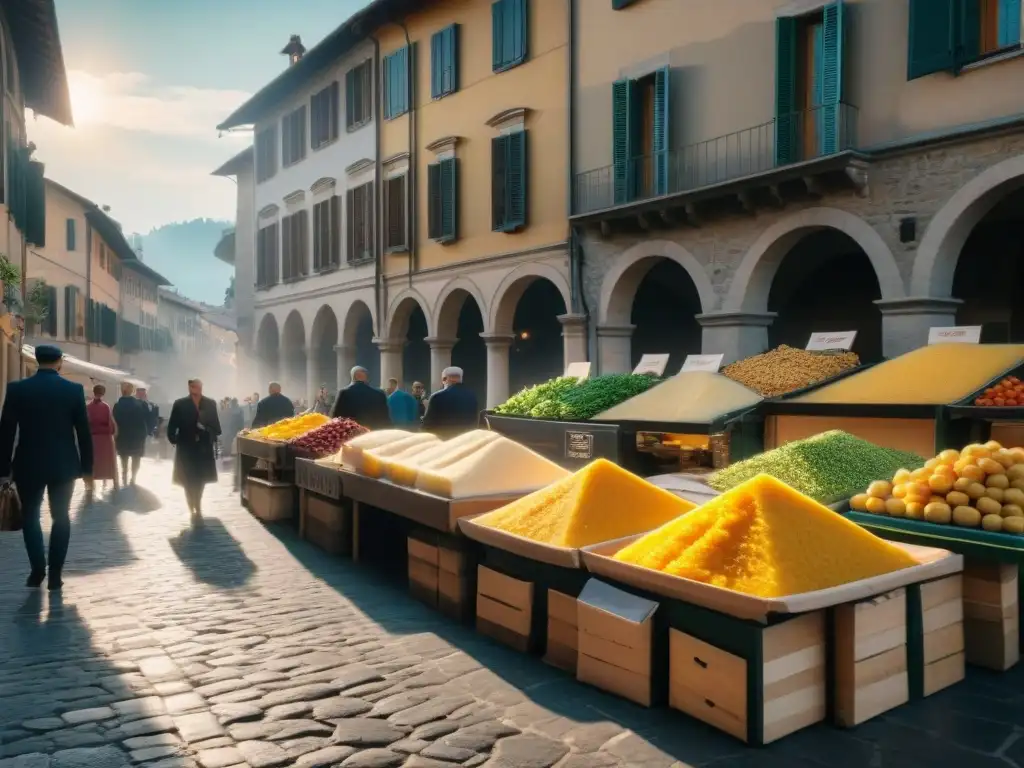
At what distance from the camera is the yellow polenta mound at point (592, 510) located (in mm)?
4758

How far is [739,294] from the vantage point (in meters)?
12.9

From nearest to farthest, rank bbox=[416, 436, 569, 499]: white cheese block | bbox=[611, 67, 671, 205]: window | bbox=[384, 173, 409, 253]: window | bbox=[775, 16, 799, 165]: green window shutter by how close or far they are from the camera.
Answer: bbox=[416, 436, 569, 499]: white cheese block
bbox=[775, 16, 799, 165]: green window shutter
bbox=[611, 67, 671, 205]: window
bbox=[384, 173, 409, 253]: window

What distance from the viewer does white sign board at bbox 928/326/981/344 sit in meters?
9.23

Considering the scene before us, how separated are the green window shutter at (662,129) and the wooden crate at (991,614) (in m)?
9.94

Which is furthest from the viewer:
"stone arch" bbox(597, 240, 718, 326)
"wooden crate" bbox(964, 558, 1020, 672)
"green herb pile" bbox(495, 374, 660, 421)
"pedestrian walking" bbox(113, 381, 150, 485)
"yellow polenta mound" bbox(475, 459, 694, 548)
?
"pedestrian walking" bbox(113, 381, 150, 485)

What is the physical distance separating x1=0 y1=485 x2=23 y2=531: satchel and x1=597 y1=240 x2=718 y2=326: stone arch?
9794 millimetres

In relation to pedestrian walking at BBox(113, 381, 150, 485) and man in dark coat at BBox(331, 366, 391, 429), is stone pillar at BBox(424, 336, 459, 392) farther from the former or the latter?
man in dark coat at BBox(331, 366, 391, 429)

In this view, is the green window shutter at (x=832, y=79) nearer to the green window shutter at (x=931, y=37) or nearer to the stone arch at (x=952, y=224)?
the green window shutter at (x=931, y=37)

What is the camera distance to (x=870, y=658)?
12.9ft

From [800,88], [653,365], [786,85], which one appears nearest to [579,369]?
[653,365]

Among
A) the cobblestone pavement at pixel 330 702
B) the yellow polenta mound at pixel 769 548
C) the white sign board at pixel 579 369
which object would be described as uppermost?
the white sign board at pixel 579 369

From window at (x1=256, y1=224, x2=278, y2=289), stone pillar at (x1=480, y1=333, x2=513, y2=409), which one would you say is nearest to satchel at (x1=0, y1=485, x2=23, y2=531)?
stone pillar at (x1=480, y1=333, x2=513, y2=409)

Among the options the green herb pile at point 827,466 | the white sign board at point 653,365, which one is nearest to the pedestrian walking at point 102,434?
the white sign board at point 653,365

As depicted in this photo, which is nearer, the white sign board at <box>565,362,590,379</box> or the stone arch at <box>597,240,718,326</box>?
the white sign board at <box>565,362,590,379</box>
